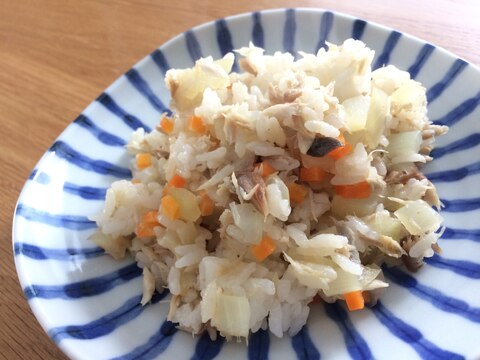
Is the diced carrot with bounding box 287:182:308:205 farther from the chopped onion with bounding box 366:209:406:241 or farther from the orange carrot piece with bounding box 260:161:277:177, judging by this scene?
the chopped onion with bounding box 366:209:406:241

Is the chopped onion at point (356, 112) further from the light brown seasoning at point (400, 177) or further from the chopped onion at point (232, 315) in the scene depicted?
the chopped onion at point (232, 315)

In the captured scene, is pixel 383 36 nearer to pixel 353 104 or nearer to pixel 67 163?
pixel 353 104

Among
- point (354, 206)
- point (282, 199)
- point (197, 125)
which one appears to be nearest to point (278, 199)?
point (282, 199)

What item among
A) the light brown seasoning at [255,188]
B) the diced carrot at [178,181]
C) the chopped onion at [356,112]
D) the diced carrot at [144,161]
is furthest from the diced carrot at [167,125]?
the chopped onion at [356,112]

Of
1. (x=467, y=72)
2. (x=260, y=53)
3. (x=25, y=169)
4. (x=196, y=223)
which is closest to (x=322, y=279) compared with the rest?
(x=196, y=223)

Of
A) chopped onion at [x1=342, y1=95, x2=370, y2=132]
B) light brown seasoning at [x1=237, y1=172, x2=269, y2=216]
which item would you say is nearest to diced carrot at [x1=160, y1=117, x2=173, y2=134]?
light brown seasoning at [x1=237, y1=172, x2=269, y2=216]

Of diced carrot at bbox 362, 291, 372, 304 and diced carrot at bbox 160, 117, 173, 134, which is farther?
diced carrot at bbox 160, 117, 173, 134

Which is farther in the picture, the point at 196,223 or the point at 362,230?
the point at 196,223
